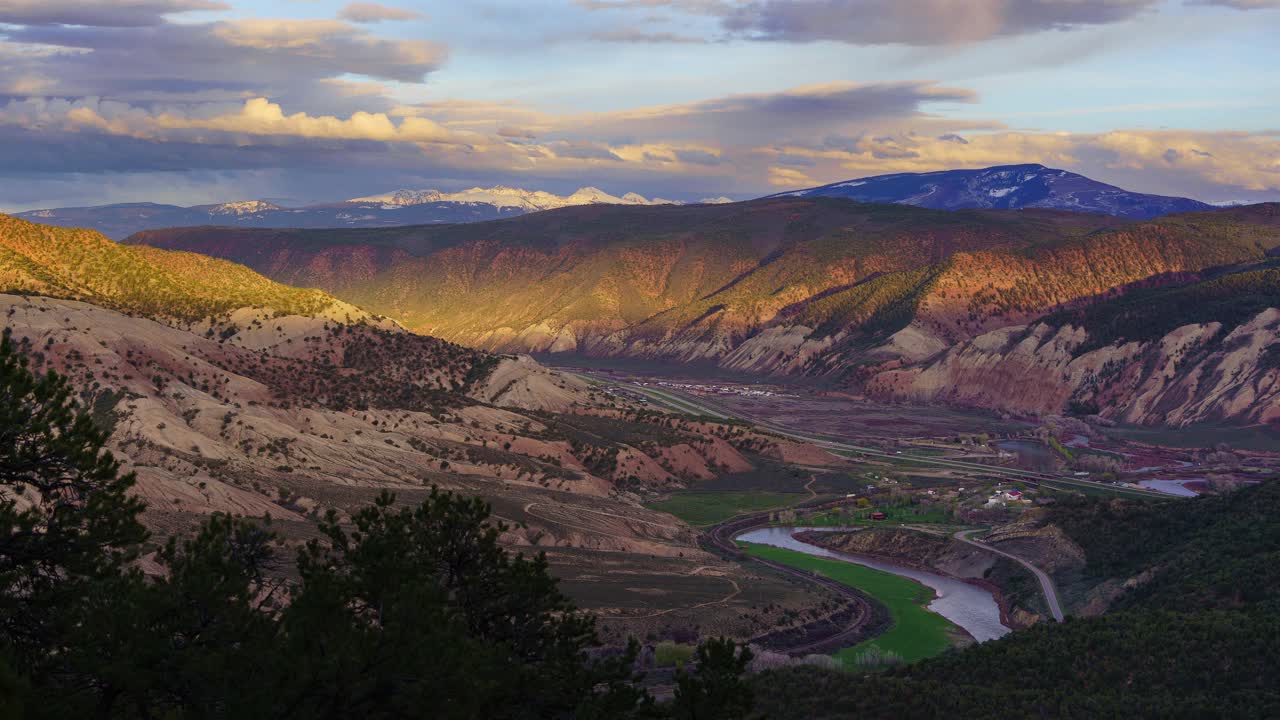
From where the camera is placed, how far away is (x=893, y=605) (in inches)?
2731

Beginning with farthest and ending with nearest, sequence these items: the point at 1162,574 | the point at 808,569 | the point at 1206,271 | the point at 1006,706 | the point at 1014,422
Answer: the point at 1206,271 < the point at 1014,422 < the point at 808,569 < the point at 1162,574 < the point at 1006,706

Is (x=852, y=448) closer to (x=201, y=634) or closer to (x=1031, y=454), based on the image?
(x=1031, y=454)

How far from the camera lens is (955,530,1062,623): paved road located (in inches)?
2547

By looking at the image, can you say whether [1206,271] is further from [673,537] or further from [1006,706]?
[1006,706]

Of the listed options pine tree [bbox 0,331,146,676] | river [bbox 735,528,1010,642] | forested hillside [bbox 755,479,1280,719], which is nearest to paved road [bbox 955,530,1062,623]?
river [bbox 735,528,1010,642]

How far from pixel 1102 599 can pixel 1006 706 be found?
26.4 meters

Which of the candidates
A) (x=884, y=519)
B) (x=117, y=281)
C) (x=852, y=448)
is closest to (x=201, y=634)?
(x=884, y=519)

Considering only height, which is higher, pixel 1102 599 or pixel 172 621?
pixel 172 621

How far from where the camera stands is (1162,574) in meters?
61.2

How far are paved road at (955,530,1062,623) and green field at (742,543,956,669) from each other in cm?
538

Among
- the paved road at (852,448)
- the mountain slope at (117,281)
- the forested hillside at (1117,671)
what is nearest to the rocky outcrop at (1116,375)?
the paved road at (852,448)

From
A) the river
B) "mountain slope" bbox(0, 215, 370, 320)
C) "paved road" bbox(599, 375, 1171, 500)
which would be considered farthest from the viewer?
"paved road" bbox(599, 375, 1171, 500)

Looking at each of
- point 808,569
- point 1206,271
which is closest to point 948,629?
point 808,569

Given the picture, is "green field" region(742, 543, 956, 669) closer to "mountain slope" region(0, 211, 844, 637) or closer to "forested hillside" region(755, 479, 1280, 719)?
"mountain slope" region(0, 211, 844, 637)
